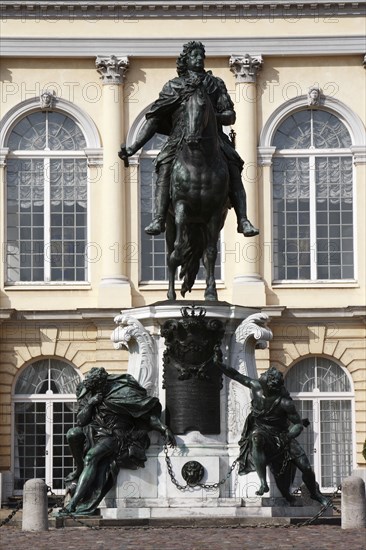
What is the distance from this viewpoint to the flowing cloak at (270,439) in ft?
73.3

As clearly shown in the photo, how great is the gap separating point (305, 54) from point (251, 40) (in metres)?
1.39

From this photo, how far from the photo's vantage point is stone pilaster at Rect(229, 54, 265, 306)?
47.5 m

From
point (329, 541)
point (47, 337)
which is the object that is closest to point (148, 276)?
point (47, 337)

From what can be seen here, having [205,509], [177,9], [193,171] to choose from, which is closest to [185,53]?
[193,171]

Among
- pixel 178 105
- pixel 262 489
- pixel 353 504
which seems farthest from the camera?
pixel 178 105

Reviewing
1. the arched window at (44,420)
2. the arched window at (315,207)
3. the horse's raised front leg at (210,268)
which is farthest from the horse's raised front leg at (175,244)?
the arched window at (315,207)

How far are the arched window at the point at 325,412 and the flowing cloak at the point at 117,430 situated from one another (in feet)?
83.3

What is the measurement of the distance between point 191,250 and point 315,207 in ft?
83.2

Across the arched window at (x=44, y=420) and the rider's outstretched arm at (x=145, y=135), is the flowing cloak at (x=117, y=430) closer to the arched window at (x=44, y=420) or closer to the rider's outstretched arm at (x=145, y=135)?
the rider's outstretched arm at (x=145, y=135)

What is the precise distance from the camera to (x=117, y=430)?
2238 centimetres

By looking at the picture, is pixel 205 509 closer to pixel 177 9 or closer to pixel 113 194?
pixel 113 194

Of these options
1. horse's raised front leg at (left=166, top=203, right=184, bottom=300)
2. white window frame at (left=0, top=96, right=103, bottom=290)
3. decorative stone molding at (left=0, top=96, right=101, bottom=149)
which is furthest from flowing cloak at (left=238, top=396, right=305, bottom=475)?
decorative stone molding at (left=0, top=96, right=101, bottom=149)

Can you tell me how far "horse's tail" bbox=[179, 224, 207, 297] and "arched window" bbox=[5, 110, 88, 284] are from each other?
25.0 m

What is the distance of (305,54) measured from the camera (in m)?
48.5
